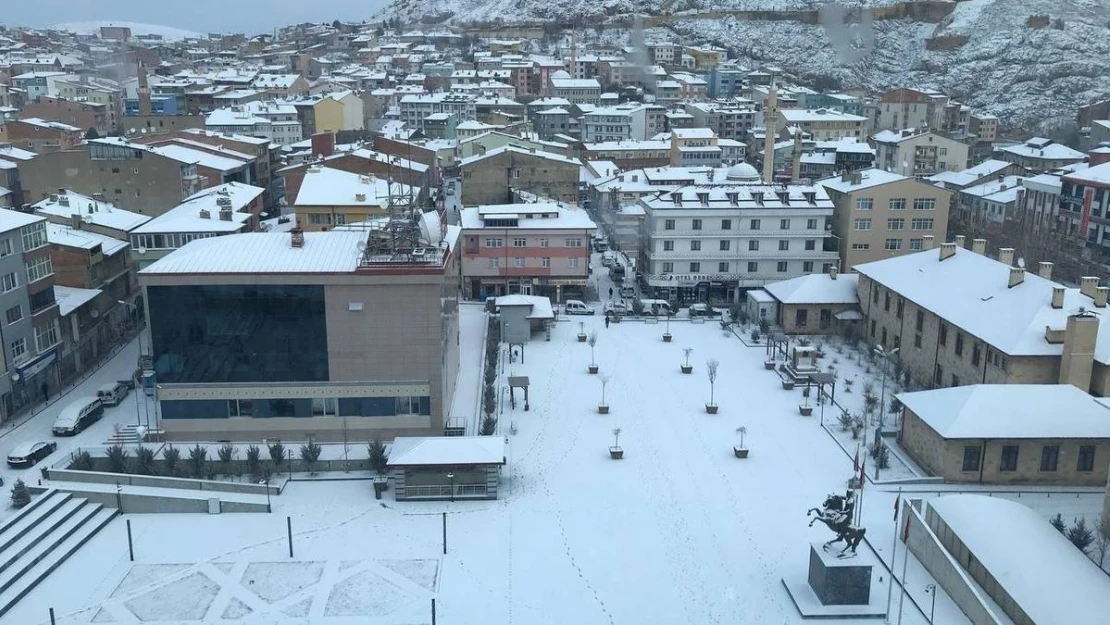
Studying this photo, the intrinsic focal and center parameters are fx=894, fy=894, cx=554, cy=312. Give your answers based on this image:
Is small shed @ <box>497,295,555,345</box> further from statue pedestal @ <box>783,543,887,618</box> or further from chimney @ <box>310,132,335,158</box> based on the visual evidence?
chimney @ <box>310,132,335,158</box>

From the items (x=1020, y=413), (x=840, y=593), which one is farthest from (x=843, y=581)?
(x=1020, y=413)

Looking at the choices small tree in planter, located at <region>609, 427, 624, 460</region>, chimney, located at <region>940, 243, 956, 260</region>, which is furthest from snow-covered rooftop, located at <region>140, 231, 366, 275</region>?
chimney, located at <region>940, 243, 956, 260</region>

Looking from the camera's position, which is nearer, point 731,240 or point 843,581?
point 843,581

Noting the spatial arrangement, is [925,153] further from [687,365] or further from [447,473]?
[447,473]

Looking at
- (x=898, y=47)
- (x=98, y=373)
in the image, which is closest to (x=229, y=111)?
(x=98, y=373)

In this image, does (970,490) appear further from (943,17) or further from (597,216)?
(943,17)

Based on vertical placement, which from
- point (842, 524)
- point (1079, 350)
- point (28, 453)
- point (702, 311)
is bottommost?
point (702, 311)
